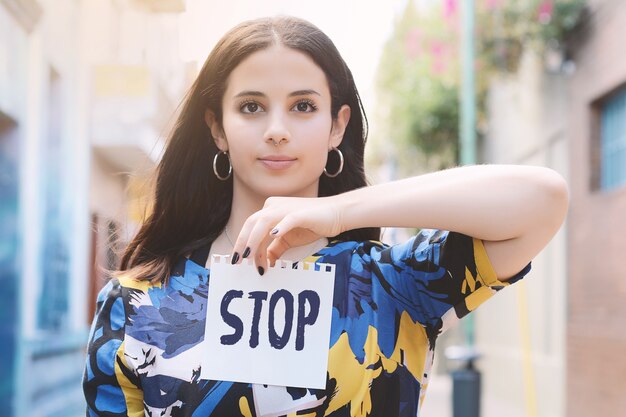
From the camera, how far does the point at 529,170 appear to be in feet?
5.79

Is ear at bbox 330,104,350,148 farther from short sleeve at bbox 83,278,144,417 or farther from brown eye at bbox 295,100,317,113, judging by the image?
short sleeve at bbox 83,278,144,417

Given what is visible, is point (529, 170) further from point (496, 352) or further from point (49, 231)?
point (496, 352)

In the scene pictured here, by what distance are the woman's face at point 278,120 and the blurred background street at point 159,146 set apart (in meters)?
1.48

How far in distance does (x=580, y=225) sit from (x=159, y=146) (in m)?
5.09

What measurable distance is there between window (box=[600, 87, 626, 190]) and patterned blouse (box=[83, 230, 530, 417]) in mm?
6375

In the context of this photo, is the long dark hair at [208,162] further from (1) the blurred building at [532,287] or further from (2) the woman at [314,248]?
(1) the blurred building at [532,287]

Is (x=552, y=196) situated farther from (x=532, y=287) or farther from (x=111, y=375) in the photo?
(x=532, y=287)

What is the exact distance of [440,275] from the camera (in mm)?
1885

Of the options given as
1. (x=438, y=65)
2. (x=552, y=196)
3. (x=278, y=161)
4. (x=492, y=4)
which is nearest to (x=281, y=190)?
(x=278, y=161)

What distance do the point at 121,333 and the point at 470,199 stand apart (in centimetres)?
73

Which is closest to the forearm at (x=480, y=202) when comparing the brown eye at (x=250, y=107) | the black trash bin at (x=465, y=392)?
the brown eye at (x=250, y=107)

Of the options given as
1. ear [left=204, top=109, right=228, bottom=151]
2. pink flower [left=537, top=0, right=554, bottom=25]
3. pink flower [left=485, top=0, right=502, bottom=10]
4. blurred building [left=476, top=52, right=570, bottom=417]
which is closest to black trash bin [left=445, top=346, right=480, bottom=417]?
blurred building [left=476, top=52, right=570, bottom=417]

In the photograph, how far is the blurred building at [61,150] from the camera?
6566 millimetres

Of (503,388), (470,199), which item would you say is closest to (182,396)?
(470,199)
